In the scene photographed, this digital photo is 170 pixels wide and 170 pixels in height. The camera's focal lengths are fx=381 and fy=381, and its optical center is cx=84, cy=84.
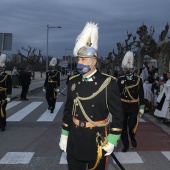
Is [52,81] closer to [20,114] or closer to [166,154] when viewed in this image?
[20,114]

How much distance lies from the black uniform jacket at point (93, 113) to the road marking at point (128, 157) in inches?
119

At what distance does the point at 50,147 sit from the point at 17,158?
3.83 ft

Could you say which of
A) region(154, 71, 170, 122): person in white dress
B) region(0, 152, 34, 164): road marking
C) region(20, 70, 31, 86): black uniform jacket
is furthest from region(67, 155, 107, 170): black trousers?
region(20, 70, 31, 86): black uniform jacket

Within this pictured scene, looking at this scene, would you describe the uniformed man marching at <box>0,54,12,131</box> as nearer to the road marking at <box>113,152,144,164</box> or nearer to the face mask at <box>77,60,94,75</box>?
the road marking at <box>113,152,144,164</box>

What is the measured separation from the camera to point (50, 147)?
26.8ft

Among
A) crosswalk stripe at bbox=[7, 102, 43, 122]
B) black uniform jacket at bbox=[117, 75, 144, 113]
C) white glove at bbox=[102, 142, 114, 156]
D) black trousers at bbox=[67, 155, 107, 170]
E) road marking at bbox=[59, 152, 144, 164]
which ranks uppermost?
black uniform jacket at bbox=[117, 75, 144, 113]

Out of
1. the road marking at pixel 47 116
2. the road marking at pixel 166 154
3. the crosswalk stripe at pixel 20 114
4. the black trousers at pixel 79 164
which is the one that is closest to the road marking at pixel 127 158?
the road marking at pixel 166 154

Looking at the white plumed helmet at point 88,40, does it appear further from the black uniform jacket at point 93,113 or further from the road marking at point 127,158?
the road marking at point 127,158

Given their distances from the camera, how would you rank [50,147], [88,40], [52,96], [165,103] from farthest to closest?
→ [52,96]
[165,103]
[50,147]
[88,40]

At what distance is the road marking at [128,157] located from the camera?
22.9 feet

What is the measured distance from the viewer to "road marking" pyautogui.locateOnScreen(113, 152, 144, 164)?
22.9 ft

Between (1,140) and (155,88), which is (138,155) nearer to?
(1,140)

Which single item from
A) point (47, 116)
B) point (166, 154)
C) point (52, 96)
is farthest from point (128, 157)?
point (52, 96)

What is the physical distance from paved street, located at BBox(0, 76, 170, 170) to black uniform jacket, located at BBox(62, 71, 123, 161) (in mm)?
2540
